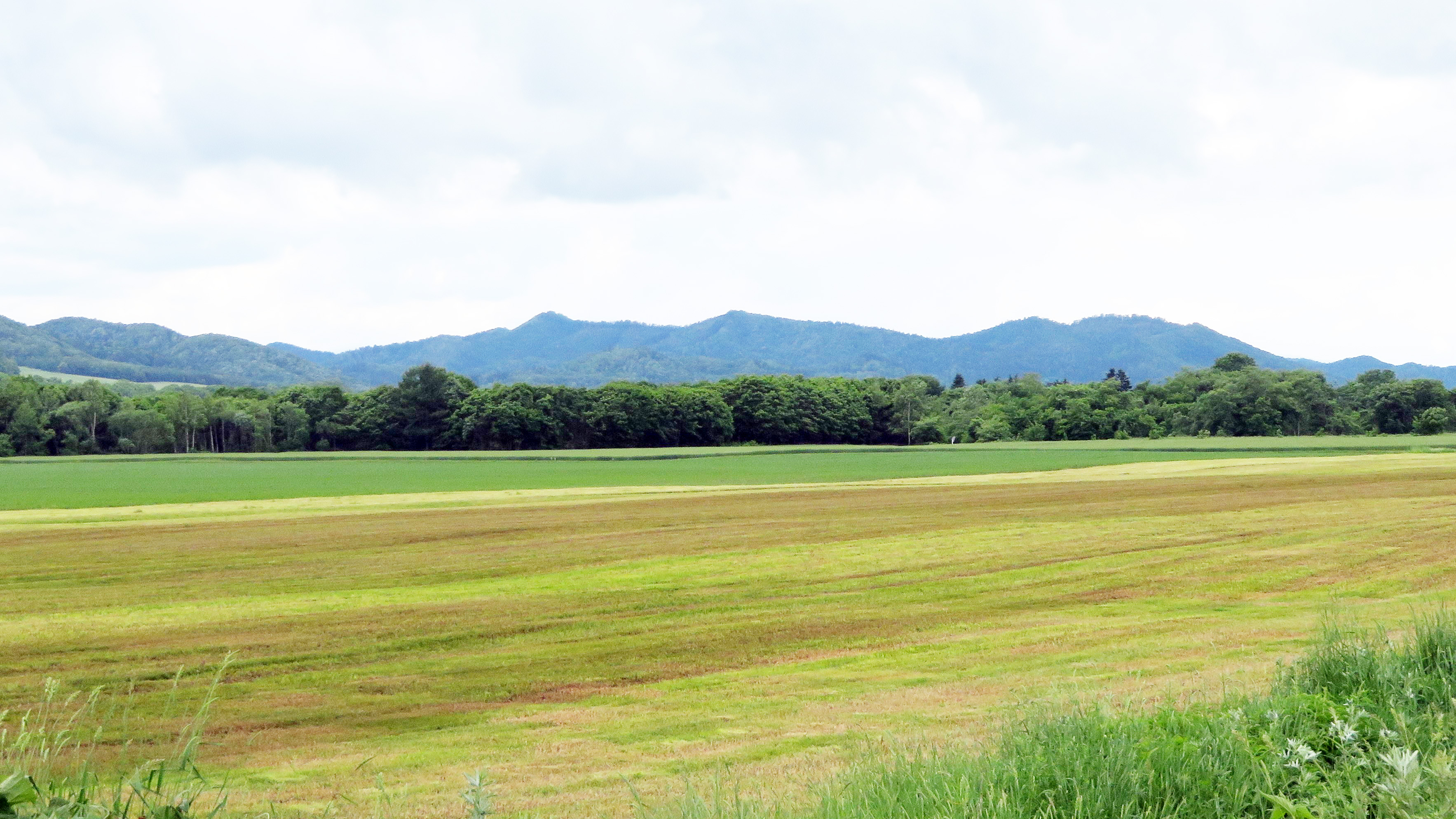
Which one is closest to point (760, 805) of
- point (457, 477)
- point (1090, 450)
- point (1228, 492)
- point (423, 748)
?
point (423, 748)

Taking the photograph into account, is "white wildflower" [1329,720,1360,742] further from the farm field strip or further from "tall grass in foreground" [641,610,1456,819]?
the farm field strip

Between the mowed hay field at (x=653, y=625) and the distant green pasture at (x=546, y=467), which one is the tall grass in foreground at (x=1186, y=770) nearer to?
the mowed hay field at (x=653, y=625)

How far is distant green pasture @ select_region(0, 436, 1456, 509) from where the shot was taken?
173 feet

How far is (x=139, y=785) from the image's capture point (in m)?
4.81

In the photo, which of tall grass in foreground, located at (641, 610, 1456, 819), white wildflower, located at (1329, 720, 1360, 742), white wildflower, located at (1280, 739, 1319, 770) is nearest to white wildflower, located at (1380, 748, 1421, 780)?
tall grass in foreground, located at (641, 610, 1456, 819)

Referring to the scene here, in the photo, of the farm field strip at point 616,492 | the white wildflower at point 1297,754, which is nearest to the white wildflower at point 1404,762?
the white wildflower at point 1297,754

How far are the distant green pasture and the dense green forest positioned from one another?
48.9ft

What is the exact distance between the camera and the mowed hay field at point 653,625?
32.4 feet

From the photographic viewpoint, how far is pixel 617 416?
12850cm

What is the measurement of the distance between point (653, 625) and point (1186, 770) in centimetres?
1114

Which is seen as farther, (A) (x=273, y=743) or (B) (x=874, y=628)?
(B) (x=874, y=628)

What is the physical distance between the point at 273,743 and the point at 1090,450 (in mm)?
87595

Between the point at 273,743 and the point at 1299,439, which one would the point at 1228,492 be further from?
the point at 1299,439

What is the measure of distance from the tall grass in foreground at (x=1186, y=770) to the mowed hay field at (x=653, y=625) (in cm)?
152
